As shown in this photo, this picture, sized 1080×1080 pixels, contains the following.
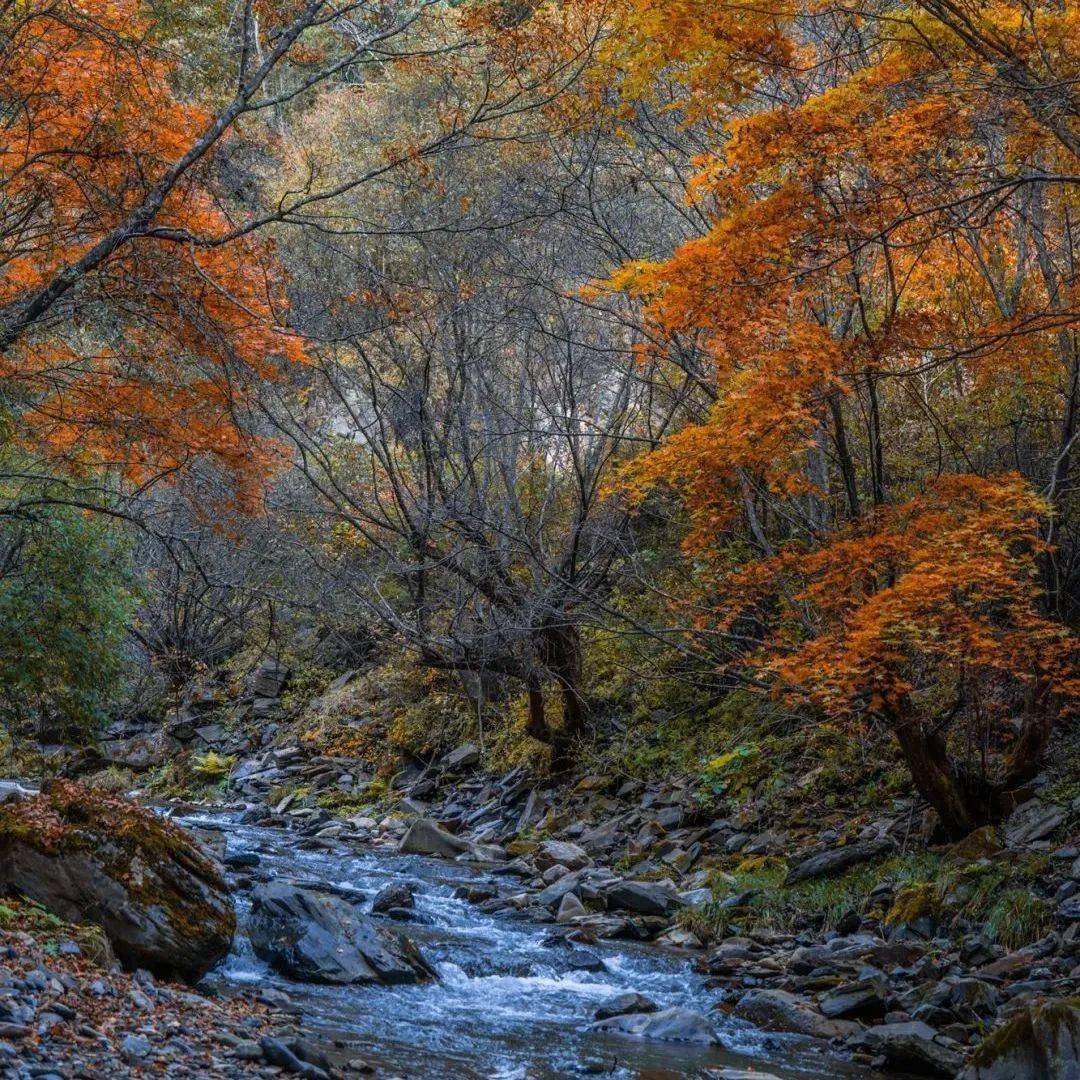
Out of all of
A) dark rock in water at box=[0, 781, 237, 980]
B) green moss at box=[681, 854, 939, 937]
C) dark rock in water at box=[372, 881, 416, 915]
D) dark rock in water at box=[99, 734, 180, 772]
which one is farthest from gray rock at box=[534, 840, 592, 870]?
dark rock in water at box=[99, 734, 180, 772]

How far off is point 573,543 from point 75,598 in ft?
19.6

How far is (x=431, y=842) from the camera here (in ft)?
44.0

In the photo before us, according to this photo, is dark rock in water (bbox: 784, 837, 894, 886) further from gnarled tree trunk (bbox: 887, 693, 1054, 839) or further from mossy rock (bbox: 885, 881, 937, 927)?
mossy rock (bbox: 885, 881, 937, 927)

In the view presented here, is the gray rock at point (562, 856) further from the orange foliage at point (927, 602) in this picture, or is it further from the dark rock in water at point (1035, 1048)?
the dark rock in water at point (1035, 1048)

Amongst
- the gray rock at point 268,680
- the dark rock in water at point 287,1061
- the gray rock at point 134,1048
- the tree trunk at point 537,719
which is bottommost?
the dark rock in water at point 287,1061

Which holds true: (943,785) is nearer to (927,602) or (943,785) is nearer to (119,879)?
(927,602)

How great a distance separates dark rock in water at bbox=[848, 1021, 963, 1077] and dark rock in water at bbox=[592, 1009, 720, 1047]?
2.96 ft

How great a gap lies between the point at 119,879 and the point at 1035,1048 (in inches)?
208

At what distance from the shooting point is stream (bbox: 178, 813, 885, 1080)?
6238 mm

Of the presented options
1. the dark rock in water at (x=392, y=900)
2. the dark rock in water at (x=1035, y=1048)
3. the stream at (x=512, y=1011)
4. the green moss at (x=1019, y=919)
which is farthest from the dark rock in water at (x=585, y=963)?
the dark rock in water at (x=1035, y=1048)

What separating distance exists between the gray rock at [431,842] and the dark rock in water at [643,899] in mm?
3422

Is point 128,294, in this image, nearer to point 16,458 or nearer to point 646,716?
point 16,458

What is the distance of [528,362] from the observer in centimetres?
1384

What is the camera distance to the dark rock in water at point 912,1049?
6.22 meters
